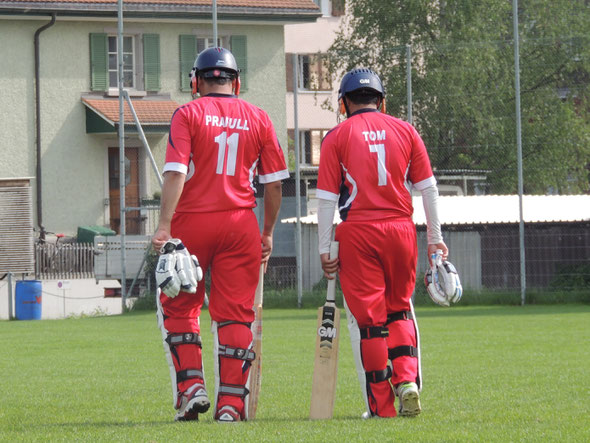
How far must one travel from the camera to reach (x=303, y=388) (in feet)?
34.0

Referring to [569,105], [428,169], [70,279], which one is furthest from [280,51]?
[428,169]

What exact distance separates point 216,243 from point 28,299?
19.9m

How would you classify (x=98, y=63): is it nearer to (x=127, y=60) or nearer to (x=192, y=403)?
(x=127, y=60)

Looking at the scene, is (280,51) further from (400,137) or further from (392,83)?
(400,137)

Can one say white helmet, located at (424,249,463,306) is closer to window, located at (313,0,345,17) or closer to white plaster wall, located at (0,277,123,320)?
white plaster wall, located at (0,277,123,320)

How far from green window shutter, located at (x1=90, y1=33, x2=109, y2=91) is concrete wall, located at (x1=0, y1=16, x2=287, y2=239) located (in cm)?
16

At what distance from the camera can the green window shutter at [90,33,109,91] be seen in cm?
3806

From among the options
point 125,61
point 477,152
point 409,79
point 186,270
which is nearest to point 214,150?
point 186,270

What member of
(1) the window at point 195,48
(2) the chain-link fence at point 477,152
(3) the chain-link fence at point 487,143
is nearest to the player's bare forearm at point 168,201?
(2) the chain-link fence at point 477,152

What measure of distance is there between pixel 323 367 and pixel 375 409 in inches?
19.0

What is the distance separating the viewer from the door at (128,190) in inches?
1330

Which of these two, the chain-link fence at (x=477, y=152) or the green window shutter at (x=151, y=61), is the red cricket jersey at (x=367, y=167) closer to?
the chain-link fence at (x=477, y=152)

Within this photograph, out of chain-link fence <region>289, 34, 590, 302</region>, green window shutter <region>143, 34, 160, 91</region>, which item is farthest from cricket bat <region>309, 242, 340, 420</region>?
green window shutter <region>143, 34, 160, 91</region>

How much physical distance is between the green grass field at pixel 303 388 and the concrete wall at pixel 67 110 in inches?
686
